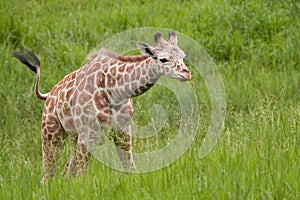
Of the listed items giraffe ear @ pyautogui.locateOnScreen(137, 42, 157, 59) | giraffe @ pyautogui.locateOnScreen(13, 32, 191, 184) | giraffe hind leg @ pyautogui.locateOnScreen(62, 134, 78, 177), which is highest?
giraffe ear @ pyautogui.locateOnScreen(137, 42, 157, 59)

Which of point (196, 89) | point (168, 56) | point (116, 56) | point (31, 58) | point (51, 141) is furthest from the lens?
point (196, 89)

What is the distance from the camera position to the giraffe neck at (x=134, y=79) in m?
6.28

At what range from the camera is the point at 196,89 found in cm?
992

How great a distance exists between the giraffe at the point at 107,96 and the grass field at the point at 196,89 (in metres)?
0.25

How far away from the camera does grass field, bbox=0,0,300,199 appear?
18.3 feet

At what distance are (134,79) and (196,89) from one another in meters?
3.63

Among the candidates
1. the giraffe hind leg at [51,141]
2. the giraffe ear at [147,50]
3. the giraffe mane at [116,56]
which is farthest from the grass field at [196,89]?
the giraffe ear at [147,50]

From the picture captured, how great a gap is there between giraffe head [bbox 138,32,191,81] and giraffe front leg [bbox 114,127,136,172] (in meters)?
0.74

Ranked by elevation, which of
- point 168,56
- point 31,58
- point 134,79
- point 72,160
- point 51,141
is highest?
point 31,58

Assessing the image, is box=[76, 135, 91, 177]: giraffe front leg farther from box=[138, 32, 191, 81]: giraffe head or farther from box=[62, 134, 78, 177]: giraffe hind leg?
box=[138, 32, 191, 81]: giraffe head

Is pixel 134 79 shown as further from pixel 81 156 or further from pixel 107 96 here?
pixel 81 156

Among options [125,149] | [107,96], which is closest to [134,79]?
[107,96]

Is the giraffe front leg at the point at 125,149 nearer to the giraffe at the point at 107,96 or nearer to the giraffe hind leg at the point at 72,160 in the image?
the giraffe at the point at 107,96

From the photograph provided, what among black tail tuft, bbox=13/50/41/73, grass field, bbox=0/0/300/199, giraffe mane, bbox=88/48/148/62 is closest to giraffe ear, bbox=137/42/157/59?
giraffe mane, bbox=88/48/148/62
